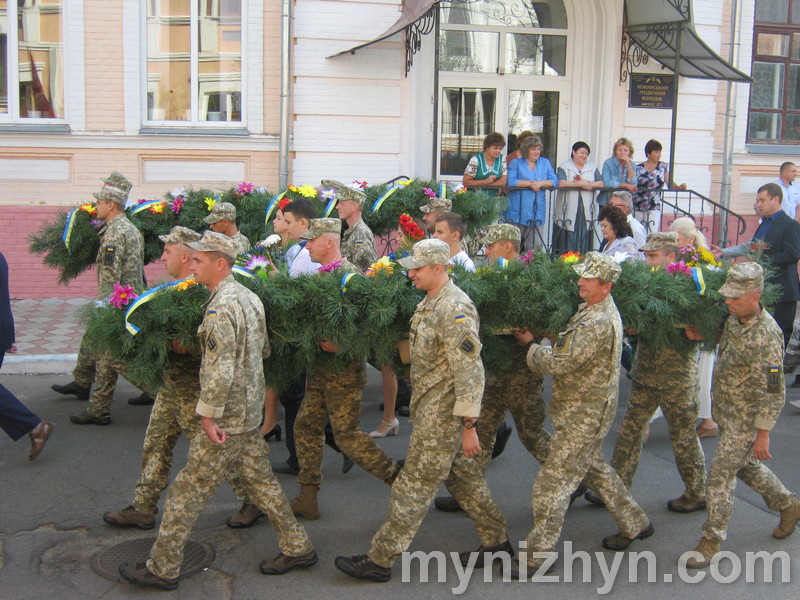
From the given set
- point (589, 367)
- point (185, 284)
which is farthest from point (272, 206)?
point (589, 367)

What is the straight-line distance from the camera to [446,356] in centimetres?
431

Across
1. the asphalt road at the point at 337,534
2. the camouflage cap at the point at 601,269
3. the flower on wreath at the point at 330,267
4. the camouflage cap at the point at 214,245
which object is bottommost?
the asphalt road at the point at 337,534

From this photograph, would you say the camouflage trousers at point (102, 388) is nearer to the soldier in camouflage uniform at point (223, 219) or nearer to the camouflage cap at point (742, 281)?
the soldier in camouflage uniform at point (223, 219)

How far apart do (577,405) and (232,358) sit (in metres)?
1.80

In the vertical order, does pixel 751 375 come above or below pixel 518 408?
above

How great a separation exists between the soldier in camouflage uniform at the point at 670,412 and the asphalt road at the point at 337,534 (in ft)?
0.83

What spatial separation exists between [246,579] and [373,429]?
263 centimetres

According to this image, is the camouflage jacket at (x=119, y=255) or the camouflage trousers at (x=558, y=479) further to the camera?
the camouflage jacket at (x=119, y=255)

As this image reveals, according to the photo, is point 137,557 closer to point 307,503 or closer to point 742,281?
point 307,503

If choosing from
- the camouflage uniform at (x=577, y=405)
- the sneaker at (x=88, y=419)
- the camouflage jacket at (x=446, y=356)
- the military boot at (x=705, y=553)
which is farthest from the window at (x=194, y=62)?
the military boot at (x=705, y=553)

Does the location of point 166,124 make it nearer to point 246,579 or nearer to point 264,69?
point 264,69

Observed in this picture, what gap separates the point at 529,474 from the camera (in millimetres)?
6059

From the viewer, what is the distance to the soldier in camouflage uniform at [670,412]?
5238mm

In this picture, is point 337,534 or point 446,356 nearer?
point 446,356
